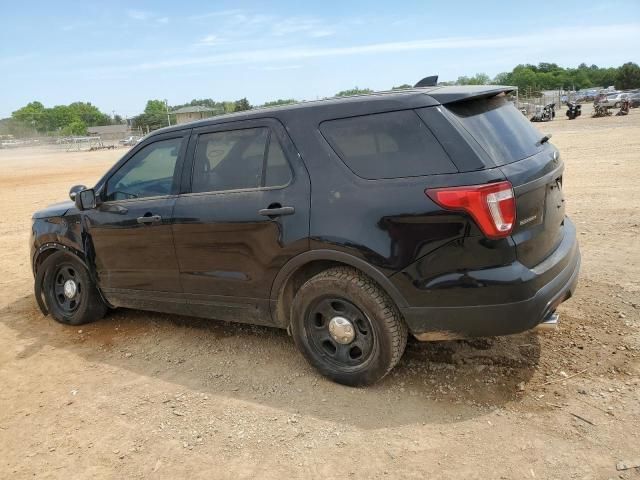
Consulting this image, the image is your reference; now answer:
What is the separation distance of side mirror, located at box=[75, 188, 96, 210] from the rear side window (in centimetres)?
233

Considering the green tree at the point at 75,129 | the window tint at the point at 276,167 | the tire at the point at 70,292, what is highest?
the green tree at the point at 75,129

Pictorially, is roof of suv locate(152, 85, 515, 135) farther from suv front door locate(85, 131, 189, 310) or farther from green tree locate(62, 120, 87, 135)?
green tree locate(62, 120, 87, 135)

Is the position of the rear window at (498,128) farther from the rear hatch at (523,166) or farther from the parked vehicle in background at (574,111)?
the parked vehicle in background at (574,111)

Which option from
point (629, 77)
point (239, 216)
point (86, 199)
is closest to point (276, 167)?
point (239, 216)

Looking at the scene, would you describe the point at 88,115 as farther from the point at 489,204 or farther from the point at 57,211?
the point at 489,204

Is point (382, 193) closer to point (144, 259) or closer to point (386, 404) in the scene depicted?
point (386, 404)

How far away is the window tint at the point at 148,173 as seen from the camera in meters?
4.28

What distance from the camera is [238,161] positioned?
389cm

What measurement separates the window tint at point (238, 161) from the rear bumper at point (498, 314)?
4.28 feet

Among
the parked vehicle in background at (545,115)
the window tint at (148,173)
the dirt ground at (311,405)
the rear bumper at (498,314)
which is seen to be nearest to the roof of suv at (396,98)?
the window tint at (148,173)

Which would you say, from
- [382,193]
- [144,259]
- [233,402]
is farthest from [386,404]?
[144,259]

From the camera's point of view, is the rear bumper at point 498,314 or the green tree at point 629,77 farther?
the green tree at point 629,77

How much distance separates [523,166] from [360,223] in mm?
1022

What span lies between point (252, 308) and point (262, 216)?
2.36ft
